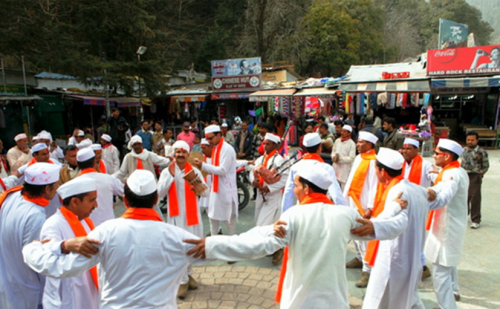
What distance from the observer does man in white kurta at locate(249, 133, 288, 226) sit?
5.00m

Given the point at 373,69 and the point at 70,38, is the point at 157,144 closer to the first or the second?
the point at 70,38

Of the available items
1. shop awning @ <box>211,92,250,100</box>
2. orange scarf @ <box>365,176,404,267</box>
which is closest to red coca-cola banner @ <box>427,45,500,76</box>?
shop awning @ <box>211,92,250,100</box>

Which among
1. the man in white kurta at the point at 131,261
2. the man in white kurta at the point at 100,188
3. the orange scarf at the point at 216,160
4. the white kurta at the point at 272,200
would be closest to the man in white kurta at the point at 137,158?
the orange scarf at the point at 216,160

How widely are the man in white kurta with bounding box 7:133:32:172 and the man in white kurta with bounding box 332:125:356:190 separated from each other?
5.69 metres

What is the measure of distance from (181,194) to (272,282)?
1.60m

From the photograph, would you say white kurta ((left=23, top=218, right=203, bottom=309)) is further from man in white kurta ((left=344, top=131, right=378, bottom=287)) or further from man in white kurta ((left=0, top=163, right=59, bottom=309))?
man in white kurta ((left=344, top=131, right=378, bottom=287))

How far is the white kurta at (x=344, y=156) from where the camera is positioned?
6.83 meters

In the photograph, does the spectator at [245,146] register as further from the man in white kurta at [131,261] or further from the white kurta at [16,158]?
the man in white kurta at [131,261]

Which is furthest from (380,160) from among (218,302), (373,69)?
(373,69)

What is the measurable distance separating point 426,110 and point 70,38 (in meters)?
13.6

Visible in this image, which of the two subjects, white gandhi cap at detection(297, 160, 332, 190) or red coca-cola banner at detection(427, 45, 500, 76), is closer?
white gandhi cap at detection(297, 160, 332, 190)

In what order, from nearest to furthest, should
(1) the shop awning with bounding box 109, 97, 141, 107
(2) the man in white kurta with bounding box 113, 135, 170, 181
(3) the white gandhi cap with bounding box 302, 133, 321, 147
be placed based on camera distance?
1. (3) the white gandhi cap with bounding box 302, 133, 321, 147
2. (2) the man in white kurta with bounding box 113, 135, 170, 181
3. (1) the shop awning with bounding box 109, 97, 141, 107

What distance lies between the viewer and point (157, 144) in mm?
9977

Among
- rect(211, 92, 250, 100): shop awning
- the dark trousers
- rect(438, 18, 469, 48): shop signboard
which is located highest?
rect(438, 18, 469, 48): shop signboard
